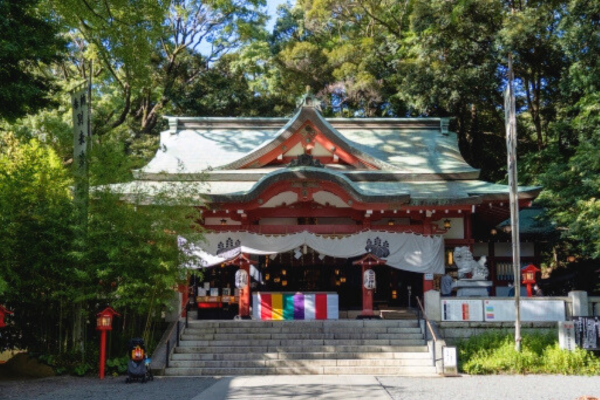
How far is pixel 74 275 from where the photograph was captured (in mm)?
12594

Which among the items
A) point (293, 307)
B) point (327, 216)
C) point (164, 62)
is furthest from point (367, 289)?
point (164, 62)

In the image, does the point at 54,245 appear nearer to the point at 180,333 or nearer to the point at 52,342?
the point at 52,342

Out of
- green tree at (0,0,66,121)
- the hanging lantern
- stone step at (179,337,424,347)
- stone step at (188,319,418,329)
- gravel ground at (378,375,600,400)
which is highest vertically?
green tree at (0,0,66,121)

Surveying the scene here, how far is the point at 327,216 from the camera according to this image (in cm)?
1795

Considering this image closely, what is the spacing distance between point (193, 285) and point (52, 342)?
5.82 meters

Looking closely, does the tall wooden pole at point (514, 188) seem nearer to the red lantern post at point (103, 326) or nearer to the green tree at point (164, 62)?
the red lantern post at point (103, 326)

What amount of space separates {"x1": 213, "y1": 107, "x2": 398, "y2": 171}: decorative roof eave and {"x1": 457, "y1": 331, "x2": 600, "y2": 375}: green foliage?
23.2 ft

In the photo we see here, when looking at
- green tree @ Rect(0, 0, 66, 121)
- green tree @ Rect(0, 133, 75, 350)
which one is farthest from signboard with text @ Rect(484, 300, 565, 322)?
green tree @ Rect(0, 0, 66, 121)

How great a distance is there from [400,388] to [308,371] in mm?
2669

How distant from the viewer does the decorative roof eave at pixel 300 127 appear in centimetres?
1841

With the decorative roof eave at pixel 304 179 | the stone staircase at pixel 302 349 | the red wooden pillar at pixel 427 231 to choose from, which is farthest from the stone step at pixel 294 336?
the decorative roof eave at pixel 304 179

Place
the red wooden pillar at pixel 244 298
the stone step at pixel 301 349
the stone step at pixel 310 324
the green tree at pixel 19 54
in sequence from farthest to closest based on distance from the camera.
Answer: the red wooden pillar at pixel 244 298 < the stone step at pixel 310 324 < the stone step at pixel 301 349 < the green tree at pixel 19 54

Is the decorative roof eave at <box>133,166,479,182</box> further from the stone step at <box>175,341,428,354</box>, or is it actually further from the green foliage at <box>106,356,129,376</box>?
the green foliage at <box>106,356,129,376</box>

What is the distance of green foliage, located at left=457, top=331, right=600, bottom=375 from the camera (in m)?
12.8
